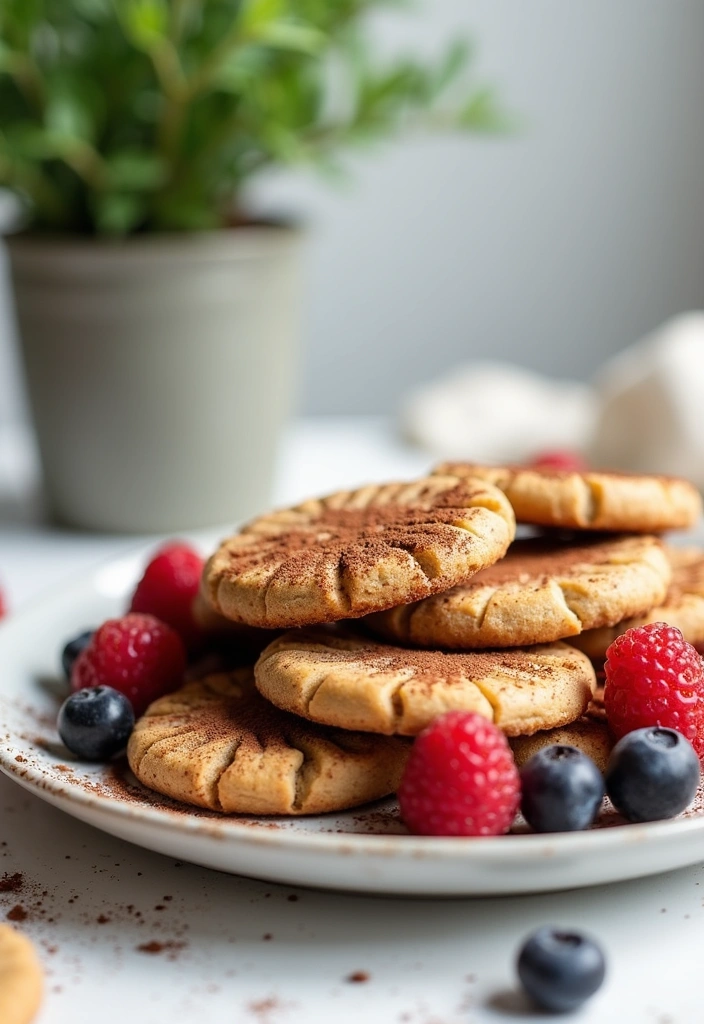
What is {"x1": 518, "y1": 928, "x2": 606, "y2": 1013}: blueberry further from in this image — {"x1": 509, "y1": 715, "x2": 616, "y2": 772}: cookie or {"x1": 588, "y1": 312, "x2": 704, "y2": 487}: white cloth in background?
{"x1": 588, "y1": 312, "x2": 704, "y2": 487}: white cloth in background

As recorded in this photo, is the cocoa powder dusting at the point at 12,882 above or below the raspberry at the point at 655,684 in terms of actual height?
below

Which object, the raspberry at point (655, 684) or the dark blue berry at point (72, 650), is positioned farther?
the dark blue berry at point (72, 650)

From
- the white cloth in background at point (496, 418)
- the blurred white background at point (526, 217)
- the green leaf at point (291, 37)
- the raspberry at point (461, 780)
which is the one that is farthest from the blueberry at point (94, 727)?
the blurred white background at point (526, 217)

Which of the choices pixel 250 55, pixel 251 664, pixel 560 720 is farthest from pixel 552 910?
pixel 250 55

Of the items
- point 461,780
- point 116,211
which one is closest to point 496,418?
point 116,211

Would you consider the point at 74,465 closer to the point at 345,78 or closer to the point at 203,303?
the point at 203,303

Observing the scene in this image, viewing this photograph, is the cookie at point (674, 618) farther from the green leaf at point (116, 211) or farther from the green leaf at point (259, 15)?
the green leaf at point (116, 211)
